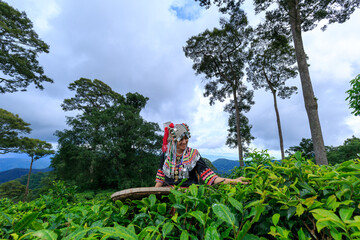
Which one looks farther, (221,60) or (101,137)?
(101,137)

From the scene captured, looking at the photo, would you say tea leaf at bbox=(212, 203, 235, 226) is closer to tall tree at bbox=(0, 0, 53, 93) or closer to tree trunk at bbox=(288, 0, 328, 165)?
tree trunk at bbox=(288, 0, 328, 165)

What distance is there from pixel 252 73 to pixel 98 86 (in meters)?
21.5

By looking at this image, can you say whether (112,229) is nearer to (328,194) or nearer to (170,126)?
(328,194)

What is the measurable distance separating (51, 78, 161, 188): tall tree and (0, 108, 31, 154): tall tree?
441 cm

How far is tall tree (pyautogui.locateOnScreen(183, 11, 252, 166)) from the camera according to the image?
14820mm

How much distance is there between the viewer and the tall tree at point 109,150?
690 inches

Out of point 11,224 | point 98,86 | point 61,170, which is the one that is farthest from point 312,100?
point 98,86

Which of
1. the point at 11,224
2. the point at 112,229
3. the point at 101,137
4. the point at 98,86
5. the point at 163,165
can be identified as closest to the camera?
the point at 112,229

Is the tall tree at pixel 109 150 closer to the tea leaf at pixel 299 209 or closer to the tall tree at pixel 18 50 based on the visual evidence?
the tall tree at pixel 18 50

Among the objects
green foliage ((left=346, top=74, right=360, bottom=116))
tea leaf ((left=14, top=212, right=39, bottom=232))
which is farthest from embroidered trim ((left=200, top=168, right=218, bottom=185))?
green foliage ((left=346, top=74, right=360, bottom=116))

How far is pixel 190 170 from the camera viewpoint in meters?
2.58

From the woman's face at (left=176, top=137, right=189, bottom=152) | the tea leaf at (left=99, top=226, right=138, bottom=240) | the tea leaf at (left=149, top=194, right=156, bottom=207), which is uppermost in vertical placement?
the woman's face at (left=176, top=137, right=189, bottom=152)

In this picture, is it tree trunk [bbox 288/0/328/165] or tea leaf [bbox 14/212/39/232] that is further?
tree trunk [bbox 288/0/328/165]

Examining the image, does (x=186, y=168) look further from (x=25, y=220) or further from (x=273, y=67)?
(x=273, y=67)
